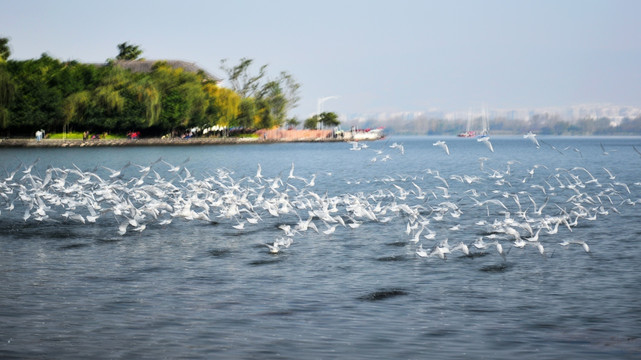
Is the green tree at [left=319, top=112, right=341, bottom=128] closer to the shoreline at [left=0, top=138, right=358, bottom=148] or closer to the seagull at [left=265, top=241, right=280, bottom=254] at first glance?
the shoreline at [left=0, top=138, right=358, bottom=148]

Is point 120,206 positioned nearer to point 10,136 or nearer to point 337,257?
point 337,257

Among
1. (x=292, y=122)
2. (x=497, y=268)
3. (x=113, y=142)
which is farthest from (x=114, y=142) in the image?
(x=497, y=268)

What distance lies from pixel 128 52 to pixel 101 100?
7037cm

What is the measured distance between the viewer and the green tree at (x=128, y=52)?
170 metres

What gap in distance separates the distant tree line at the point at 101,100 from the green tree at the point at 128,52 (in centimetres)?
5080

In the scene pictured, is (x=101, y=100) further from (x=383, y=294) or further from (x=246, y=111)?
(x=383, y=294)

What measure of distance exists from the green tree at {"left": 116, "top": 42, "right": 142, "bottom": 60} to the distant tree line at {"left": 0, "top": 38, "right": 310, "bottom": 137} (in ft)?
167

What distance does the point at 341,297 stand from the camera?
1612 centimetres

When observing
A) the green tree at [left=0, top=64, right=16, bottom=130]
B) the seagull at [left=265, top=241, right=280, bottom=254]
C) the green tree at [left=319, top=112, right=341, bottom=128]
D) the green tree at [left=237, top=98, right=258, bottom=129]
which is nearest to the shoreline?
the green tree at [left=0, top=64, right=16, bottom=130]

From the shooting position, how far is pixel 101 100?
336 ft

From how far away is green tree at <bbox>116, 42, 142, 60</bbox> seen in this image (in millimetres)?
169625

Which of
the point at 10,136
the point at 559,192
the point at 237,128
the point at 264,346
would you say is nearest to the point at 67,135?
the point at 10,136

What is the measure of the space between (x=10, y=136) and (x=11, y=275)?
89845mm

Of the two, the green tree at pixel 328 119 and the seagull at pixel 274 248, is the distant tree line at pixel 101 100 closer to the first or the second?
the green tree at pixel 328 119
